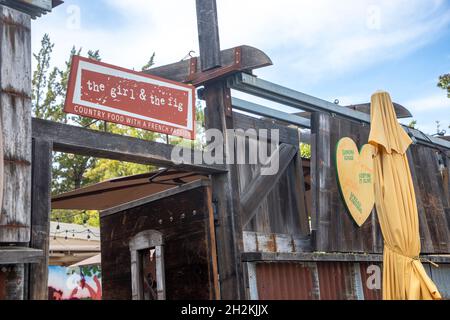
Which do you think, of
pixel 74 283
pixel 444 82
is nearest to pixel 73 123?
pixel 74 283

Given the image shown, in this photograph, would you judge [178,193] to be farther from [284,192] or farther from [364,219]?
[364,219]

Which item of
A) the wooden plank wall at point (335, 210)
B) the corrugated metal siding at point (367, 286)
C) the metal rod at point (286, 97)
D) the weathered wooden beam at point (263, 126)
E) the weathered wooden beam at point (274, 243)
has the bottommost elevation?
the corrugated metal siding at point (367, 286)

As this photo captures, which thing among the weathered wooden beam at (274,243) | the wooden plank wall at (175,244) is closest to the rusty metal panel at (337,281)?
the weathered wooden beam at (274,243)

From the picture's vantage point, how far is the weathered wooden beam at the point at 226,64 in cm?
792

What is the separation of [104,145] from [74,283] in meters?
16.5

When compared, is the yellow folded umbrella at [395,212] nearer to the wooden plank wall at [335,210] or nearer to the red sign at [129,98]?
the wooden plank wall at [335,210]

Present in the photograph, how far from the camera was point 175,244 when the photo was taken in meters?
8.16

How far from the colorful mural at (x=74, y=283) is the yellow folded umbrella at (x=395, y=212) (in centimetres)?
1570

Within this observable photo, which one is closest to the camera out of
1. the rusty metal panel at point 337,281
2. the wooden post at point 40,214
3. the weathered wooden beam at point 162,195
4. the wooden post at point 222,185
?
the wooden post at point 40,214

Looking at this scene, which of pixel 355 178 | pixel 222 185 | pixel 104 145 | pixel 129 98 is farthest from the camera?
pixel 355 178

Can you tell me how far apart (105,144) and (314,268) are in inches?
145

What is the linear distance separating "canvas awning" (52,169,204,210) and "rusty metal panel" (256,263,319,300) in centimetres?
196

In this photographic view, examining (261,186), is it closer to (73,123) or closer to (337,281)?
(337,281)

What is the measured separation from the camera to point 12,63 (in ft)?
19.0
